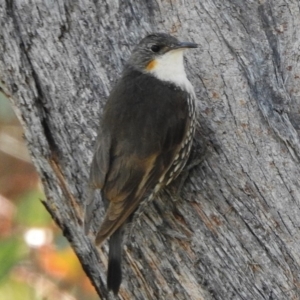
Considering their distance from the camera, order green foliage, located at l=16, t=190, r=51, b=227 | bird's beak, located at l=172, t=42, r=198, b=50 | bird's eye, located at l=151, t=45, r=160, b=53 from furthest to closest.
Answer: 1. green foliage, located at l=16, t=190, r=51, b=227
2. bird's eye, located at l=151, t=45, r=160, b=53
3. bird's beak, located at l=172, t=42, r=198, b=50

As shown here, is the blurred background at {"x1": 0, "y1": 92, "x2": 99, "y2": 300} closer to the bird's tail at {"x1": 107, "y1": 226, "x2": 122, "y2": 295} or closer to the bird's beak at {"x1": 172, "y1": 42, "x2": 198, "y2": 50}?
the bird's tail at {"x1": 107, "y1": 226, "x2": 122, "y2": 295}

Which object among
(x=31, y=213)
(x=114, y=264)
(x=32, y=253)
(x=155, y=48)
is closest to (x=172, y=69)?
(x=155, y=48)

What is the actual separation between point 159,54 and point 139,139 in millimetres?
625

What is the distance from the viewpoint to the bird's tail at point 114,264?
330cm

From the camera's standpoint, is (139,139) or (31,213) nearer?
(139,139)

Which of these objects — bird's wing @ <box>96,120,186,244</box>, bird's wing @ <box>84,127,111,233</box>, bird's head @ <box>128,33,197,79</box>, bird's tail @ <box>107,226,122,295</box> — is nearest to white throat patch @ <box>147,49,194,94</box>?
bird's head @ <box>128,33,197,79</box>

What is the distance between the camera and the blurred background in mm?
4410

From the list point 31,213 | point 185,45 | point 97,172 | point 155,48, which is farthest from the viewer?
point 31,213

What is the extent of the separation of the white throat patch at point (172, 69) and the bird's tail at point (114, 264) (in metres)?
0.81

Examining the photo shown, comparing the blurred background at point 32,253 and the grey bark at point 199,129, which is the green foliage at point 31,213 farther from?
the grey bark at point 199,129

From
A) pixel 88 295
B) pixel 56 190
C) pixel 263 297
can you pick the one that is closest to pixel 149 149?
pixel 56 190

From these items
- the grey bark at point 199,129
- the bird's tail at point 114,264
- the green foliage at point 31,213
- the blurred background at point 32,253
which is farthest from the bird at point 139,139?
the green foliage at point 31,213

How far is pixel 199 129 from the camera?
3.65m

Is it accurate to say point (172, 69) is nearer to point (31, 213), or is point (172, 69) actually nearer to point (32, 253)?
→ point (31, 213)
